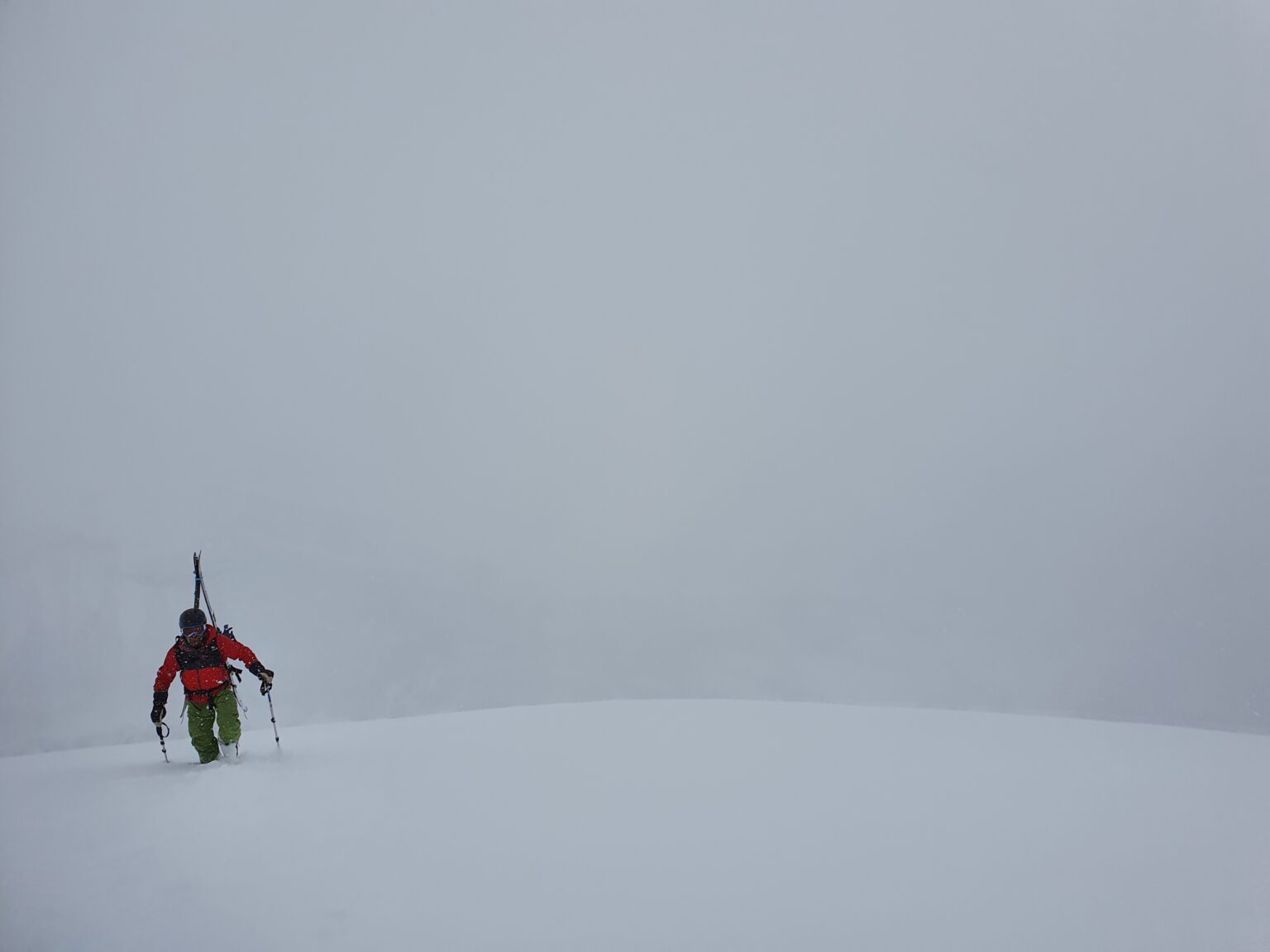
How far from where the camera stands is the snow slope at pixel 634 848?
3799 millimetres

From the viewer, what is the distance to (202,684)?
7.72 meters

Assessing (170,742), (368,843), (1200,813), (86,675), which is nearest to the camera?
(368,843)

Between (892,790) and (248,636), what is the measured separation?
30.5ft

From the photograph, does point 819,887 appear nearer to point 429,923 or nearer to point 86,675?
point 429,923

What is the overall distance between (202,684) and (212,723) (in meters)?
0.39

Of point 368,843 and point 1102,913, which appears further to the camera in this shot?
point 368,843

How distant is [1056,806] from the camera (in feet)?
20.6

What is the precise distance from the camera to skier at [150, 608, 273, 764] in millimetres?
7648

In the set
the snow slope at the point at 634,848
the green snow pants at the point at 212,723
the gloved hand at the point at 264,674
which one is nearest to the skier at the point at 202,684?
the green snow pants at the point at 212,723

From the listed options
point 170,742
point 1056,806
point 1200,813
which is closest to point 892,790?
point 1056,806

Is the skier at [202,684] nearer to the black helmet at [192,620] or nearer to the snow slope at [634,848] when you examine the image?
the black helmet at [192,620]

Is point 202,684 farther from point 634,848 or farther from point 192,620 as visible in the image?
point 634,848

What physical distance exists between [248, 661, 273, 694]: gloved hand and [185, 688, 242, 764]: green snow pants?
1.02 feet

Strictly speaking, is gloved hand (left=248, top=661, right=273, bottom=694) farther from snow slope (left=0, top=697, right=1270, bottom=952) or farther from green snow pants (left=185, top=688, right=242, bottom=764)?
snow slope (left=0, top=697, right=1270, bottom=952)
